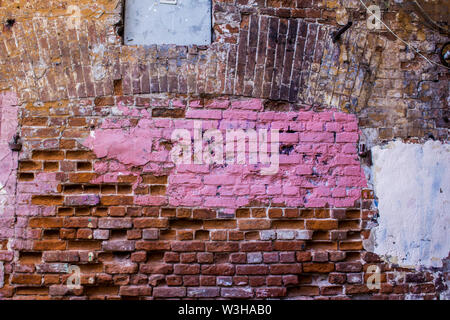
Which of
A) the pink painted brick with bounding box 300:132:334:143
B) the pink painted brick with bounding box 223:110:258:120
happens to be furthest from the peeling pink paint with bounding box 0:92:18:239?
the pink painted brick with bounding box 300:132:334:143

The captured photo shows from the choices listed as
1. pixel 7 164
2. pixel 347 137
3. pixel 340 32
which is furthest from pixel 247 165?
pixel 7 164

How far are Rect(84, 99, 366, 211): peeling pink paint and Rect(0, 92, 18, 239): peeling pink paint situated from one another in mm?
567

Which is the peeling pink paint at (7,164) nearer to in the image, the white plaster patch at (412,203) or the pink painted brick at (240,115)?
the pink painted brick at (240,115)

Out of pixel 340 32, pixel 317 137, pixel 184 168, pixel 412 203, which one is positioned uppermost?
pixel 340 32

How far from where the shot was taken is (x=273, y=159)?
8.64 feet

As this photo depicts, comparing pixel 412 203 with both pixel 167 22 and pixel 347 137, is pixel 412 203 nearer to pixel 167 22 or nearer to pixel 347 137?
pixel 347 137

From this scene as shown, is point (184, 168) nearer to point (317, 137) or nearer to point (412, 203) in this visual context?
point (317, 137)

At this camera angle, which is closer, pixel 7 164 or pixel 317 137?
pixel 7 164

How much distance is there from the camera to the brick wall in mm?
2523

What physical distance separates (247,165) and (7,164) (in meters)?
1.72

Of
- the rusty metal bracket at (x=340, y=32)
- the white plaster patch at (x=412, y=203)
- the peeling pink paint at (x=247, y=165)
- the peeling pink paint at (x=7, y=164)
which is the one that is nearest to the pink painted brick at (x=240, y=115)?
the peeling pink paint at (x=247, y=165)

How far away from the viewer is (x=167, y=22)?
2.72 metres

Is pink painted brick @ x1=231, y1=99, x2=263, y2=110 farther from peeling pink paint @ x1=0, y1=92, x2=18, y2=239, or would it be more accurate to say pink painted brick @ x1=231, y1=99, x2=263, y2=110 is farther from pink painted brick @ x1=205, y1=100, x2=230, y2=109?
peeling pink paint @ x1=0, y1=92, x2=18, y2=239

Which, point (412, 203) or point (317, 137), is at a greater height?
point (317, 137)
